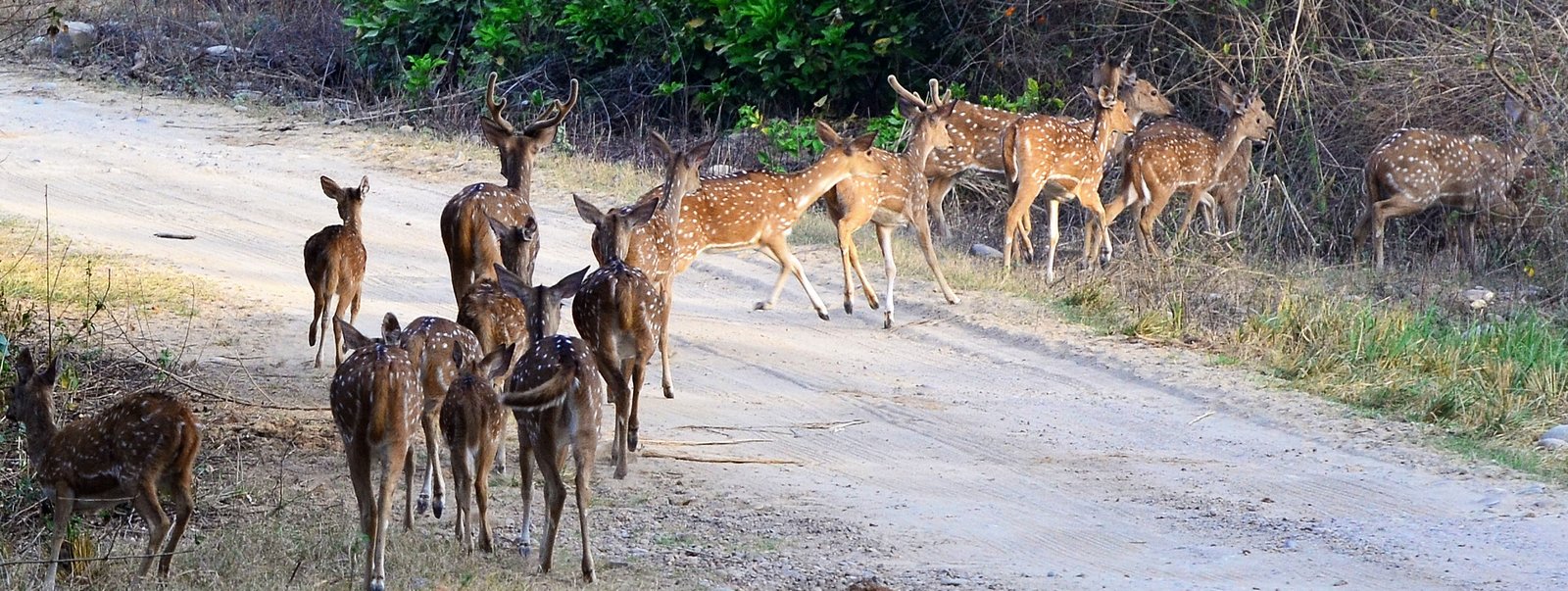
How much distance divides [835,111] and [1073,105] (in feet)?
9.64

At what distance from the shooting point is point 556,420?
7.04 metres

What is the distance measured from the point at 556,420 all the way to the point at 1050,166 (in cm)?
789

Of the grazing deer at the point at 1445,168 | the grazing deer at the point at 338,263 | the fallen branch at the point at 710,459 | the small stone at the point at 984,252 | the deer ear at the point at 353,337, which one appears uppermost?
the grazing deer at the point at 1445,168

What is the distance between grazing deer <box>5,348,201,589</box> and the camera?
6.56 meters

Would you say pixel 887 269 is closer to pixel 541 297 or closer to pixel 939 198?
pixel 939 198

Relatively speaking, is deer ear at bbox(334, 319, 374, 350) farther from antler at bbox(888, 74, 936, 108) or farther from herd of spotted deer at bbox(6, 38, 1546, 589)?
antler at bbox(888, 74, 936, 108)

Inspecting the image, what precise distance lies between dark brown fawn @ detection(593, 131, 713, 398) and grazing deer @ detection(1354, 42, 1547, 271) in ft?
21.9

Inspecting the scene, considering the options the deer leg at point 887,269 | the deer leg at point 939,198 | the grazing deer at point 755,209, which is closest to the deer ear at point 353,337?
the grazing deer at point 755,209

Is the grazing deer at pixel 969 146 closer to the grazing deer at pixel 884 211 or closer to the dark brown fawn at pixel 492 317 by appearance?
the grazing deer at pixel 884 211

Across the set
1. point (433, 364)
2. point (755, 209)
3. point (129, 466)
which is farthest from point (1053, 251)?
point (129, 466)

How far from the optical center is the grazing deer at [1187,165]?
48.6 ft

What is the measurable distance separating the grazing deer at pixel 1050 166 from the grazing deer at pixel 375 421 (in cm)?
771

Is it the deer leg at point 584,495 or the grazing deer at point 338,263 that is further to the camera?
the grazing deer at point 338,263

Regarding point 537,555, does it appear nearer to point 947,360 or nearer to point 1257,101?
point 947,360
